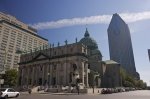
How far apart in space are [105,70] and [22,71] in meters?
43.0

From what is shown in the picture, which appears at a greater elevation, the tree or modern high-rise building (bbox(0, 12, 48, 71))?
modern high-rise building (bbox(0, 12, 48, 71))

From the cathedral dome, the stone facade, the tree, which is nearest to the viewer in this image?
the stone facade

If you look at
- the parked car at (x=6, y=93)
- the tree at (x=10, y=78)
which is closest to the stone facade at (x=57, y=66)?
the tree at (x=10, y=78)

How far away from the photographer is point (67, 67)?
68.3 metres

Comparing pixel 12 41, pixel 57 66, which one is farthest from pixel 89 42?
pixel 12 41

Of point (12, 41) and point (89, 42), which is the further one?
point (12, 41)

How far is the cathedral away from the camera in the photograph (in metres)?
66.3

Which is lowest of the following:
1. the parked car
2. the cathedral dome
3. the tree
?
the parked car

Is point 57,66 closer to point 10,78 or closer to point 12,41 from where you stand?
point 10,78

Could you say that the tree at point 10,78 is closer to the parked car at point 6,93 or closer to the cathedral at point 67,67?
the cathedral at point 67,67

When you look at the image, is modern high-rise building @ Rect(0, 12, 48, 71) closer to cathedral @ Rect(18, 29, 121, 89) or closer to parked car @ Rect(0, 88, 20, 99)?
cathedral @ Rect(18, 29, 121, 89)

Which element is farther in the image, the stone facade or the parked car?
the stone facade

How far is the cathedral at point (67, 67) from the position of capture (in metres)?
66.3

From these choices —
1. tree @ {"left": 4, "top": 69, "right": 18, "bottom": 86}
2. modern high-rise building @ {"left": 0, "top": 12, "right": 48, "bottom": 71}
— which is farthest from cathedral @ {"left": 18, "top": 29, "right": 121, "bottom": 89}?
modern high-rise building @ {"left": 0, "top": 12, "right": 48, "bottom": 71}
